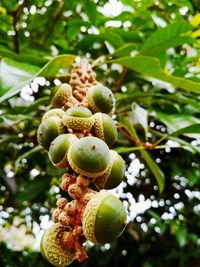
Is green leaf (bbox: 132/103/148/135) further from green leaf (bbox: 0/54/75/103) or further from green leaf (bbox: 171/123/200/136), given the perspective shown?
green leaf (bbox: 0/54/75/103)

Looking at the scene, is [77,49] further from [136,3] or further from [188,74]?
[188,74]

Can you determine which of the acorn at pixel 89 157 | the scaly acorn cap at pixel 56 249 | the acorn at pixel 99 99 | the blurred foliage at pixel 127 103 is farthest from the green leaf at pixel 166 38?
the scaly acorn cap at pixel 56 249

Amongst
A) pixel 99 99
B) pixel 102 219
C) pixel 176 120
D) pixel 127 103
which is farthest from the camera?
pixel 127 103

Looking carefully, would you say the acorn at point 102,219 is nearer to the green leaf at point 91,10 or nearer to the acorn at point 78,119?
the acorn at point 78,119

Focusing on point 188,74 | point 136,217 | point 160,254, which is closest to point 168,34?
point 188,74

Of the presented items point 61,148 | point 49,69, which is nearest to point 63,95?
point 49,69

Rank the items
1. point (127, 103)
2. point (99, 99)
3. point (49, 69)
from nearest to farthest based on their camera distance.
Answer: point (99, 99) → point (49, 69) → point (127, 103)

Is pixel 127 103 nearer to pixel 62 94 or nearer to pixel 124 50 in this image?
→ pixel 124 50

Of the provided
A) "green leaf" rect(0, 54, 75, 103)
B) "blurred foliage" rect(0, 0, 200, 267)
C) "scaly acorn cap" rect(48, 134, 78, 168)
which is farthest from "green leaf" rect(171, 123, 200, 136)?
"scaly acorn cap" rect(48, 134, 78, 168)
